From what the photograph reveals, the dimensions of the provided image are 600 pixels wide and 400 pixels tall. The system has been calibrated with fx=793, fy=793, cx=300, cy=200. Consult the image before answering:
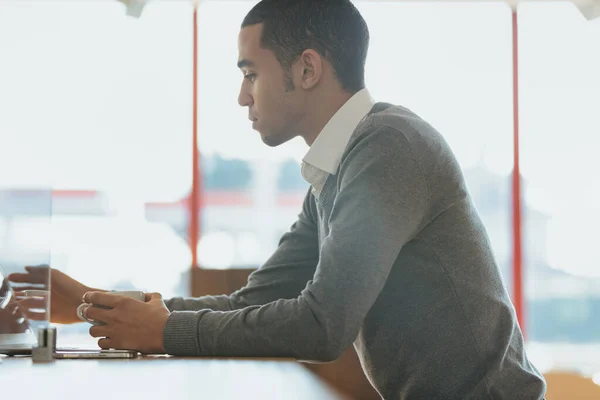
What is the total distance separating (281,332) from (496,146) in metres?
3.90

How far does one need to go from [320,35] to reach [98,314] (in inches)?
25.7

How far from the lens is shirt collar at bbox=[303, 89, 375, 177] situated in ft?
4.64

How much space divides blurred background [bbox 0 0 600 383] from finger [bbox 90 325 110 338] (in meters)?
3.24

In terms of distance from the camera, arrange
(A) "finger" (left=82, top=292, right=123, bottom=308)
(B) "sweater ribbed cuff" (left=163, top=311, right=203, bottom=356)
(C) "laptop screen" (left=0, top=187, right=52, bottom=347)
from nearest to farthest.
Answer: (B) "sweater ribbed cuff" (left=163, top=311, right=203, bottom=356), (A) "finger" (left=82, top=292, right=123, bottom=308), (C) "laptop screen" (left=0, top=187, right=52, bottom=347)

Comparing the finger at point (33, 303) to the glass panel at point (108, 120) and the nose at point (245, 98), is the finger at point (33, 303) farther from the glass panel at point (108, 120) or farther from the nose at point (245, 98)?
the glass panel at point (108, 120)

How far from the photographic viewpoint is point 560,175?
481 centimetres

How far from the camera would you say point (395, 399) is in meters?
1.29

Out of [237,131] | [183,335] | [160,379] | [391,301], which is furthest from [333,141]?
[237,131]

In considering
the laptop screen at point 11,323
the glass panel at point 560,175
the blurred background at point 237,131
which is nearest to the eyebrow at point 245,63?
the laptop screen at point 11,323

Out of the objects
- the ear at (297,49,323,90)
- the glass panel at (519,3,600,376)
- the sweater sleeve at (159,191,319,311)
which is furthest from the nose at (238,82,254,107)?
the glass panel at (519,3,600,376)

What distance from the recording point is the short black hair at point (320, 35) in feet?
4.92

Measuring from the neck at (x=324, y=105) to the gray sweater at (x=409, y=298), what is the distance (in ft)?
0.72

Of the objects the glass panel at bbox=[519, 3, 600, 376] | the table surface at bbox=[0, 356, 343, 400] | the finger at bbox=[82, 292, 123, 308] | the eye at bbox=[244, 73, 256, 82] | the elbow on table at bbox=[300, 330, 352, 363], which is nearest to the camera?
the table surface at bbox=[0, 356, 343, 400]

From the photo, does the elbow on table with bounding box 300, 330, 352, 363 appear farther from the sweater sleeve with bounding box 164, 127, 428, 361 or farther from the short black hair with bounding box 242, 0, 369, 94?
the short black hair with bounding box 242, 0, 369, 94
